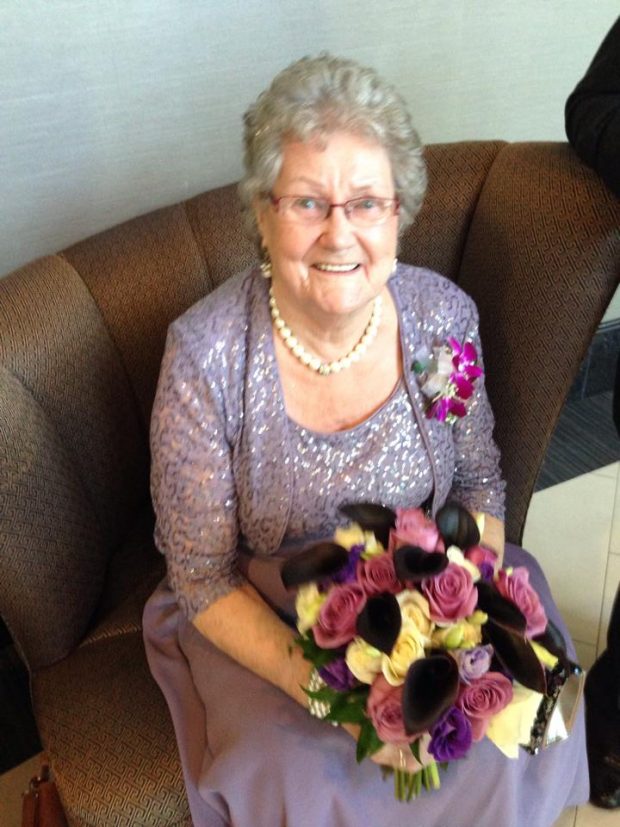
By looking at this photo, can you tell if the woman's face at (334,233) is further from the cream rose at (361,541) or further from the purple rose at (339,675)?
the purple rose at (339,675)

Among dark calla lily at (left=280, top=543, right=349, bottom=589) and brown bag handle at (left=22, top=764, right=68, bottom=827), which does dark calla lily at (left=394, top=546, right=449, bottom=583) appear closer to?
dark calla lily at (left=280, top=543, right=349, bottom=589)

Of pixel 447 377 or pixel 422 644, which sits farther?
pixel 447 377

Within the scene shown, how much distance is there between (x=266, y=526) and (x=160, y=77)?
36.8 inches

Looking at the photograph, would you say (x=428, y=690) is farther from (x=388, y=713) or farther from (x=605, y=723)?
(x=605, y=723)

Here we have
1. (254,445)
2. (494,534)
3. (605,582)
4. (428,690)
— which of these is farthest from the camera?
(605,582)

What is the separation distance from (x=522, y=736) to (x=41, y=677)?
2.62 ft

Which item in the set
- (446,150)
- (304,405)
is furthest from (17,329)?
(446,150)

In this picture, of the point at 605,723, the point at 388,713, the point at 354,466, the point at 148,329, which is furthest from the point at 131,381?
the point at 605,723

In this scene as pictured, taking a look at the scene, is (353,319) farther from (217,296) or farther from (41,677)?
(41,677)

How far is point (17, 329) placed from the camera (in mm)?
1158

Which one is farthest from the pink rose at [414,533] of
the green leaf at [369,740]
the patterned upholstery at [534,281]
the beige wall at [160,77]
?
the beige wall at [160,77]

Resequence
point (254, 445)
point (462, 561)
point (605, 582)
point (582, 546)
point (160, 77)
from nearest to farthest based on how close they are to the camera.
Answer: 1. point (462, 561)
2. point (254, 445)
3. point (160, 77)
4. point (605, 582)
5. point (582, 546)

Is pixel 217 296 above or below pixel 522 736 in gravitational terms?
above

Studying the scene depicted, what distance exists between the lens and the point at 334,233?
104 centimetres
